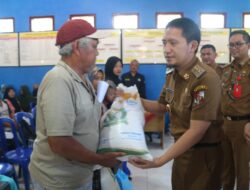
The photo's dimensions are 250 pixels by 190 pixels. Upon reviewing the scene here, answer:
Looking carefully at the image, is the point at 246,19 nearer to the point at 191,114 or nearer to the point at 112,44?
the point at 112,44

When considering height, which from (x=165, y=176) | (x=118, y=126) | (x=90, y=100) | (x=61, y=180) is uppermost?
(x=90, y=100)

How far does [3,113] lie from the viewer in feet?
15.1

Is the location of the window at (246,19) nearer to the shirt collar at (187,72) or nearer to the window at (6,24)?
the window at (6,24)

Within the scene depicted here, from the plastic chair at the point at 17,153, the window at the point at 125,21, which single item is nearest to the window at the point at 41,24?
the window at the point at 125,21

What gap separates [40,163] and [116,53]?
5.22 meters

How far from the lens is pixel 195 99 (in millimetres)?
1454

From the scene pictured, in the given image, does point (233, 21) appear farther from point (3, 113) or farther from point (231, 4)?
point (3, 113)

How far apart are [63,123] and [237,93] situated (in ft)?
6.79

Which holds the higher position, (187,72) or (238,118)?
(187,72)

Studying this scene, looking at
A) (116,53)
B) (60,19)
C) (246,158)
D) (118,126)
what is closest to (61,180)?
(118,126)

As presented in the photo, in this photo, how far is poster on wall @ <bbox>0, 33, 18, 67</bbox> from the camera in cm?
688

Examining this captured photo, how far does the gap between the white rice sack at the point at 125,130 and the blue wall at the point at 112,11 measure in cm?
504

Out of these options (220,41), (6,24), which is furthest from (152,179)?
(6,24)

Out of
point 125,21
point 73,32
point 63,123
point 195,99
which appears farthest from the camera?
Answer: point 125,21
